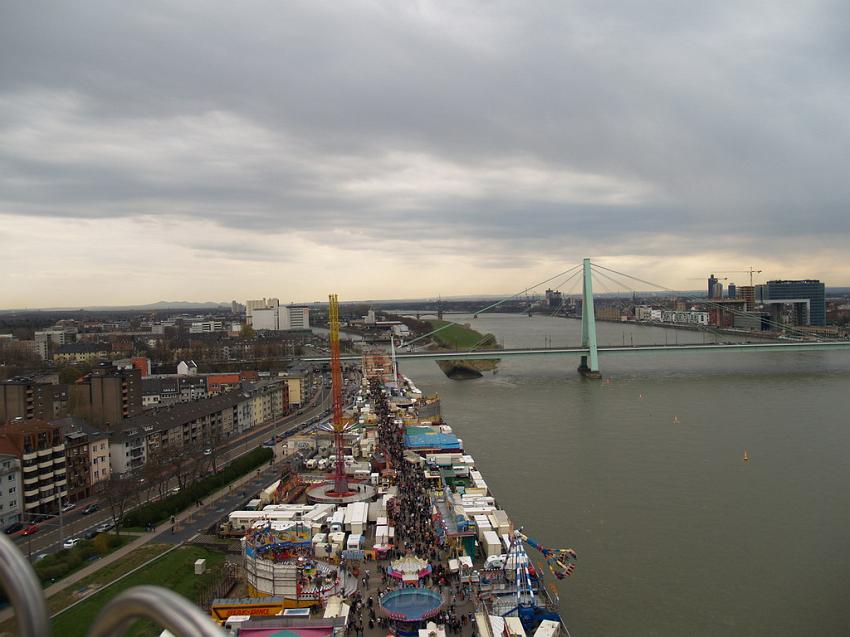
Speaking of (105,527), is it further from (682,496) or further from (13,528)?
(682,496)

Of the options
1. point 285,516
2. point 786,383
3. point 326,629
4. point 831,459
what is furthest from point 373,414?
point 786,383

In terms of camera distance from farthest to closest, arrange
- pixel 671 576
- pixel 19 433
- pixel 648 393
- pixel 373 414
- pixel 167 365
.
Answer: pixel 167 365 → pixel 648 393 → pixel 373 414 → pixel 19 433 → pixel 671 576

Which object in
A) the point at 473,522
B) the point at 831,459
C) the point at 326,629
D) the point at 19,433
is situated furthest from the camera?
the point at 831,459

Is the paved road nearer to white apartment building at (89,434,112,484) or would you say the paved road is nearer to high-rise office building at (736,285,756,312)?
white apartment building at (89,434,112,484)

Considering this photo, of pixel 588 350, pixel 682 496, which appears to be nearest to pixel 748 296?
pixel 588 350

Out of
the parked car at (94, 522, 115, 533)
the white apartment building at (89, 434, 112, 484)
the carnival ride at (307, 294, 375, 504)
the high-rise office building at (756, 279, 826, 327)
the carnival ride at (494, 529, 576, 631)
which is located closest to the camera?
the carnival ride at (494, 529, 576, 631)

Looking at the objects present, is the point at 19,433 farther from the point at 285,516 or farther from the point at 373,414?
the point at 373,414

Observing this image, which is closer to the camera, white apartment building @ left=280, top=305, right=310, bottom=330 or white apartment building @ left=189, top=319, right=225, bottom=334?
white apartment building @ left=189, top=319, right=225, bottom=334

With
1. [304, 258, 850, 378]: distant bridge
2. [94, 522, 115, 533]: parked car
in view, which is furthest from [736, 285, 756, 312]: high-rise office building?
[94, 522, 115, 533]: parked car
